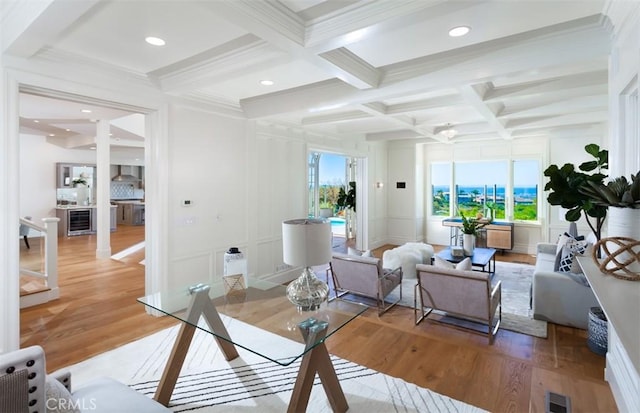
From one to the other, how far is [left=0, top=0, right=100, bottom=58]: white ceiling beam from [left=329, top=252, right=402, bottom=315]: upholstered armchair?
3.27 meters

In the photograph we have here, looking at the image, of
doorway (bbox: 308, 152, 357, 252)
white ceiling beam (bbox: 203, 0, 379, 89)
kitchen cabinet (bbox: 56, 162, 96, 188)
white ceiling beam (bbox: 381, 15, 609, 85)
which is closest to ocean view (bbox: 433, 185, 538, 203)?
doorway (bbox: 308, 152, 357, 252)

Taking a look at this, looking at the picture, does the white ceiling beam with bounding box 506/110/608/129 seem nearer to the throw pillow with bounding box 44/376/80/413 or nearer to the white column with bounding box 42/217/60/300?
the throw pillow with bounding box 44/376/80/413

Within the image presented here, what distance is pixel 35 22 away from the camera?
7.07ft

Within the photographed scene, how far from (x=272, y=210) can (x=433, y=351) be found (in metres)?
3.26

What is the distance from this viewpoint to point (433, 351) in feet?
10.5

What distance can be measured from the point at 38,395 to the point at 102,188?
6971 millimetres

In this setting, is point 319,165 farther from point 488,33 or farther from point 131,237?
point 488,33

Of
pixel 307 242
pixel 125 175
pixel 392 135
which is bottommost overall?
pixel 307 242

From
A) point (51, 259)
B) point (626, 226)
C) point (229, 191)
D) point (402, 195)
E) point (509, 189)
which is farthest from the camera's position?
point (402, 195)

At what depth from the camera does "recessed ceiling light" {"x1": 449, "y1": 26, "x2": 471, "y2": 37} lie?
2.46 m

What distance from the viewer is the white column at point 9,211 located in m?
2.71

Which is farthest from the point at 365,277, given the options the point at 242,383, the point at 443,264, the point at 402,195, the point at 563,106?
the point at 402,195

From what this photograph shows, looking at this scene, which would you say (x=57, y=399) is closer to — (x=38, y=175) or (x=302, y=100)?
(x=302, y=100)

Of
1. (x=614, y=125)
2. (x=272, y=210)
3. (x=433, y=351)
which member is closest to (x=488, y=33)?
(x=614, y=125)
